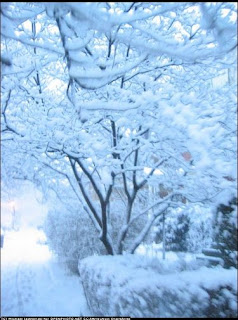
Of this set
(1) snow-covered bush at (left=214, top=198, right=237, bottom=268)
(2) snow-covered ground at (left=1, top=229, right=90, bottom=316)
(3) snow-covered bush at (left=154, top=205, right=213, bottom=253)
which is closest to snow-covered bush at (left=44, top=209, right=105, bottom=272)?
(2) snow-covered ground at (left=1, top=229, right=90, bottom=316)

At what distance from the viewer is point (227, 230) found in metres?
3.20

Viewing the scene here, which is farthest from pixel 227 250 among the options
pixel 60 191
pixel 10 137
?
pixel 60 191

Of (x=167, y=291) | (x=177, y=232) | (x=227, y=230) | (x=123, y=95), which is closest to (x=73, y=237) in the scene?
(x=177, y=232)

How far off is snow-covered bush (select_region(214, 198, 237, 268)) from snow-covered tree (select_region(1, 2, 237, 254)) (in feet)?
0.67

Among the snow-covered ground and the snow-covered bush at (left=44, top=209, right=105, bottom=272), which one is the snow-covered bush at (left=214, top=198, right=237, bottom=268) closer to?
the snow-covered ground

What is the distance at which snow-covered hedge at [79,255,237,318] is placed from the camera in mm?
3061

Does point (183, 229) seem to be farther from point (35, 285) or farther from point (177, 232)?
point (35, 285)

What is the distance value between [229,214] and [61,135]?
9.85ft

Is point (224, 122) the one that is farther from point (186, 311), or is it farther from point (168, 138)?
point (186, 311)

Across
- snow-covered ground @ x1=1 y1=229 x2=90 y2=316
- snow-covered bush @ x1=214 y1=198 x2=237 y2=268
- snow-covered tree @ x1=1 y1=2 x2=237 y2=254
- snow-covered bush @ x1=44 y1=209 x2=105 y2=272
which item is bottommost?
snow-covered ground @ x1=1 y1=229 x2=90 y2=316

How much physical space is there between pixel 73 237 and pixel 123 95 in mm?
5110

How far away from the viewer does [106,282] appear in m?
4.23

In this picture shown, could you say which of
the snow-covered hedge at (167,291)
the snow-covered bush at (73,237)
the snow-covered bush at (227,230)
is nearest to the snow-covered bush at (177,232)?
the snow-covered bush at (73,237)

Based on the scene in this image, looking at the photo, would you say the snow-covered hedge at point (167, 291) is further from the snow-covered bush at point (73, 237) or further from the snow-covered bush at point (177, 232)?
the snow-covered bush at point (73, 237)
